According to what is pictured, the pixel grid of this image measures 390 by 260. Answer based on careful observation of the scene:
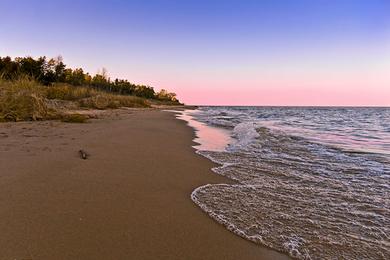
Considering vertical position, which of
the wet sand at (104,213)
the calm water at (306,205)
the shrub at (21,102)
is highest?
the shrub at (21,102)

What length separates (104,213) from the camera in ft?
8.61

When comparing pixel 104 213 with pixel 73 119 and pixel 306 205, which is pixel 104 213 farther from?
pixel 73 119

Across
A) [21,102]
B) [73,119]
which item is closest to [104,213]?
[73,119]

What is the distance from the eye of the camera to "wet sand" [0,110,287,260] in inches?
80.5

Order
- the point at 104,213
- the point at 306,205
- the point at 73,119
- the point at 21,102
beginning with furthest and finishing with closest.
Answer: the point at 73,119 → the point at 21,102 → the point at 306,205 → the point at 104,213

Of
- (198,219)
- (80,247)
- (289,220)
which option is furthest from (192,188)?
(80,247)

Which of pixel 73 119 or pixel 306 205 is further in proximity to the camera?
pixel 73 119

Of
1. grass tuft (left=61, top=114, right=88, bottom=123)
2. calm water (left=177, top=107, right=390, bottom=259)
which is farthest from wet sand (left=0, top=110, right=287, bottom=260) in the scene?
grass tuft (left=61, top=114, right=88, bottom=123)

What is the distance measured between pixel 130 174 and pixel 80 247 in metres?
2.03

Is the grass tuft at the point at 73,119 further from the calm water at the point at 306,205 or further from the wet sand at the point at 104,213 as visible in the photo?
the calm water at the point at 306,205

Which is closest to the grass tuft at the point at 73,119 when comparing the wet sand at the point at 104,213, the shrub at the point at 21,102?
the shrub at the point at 21,102

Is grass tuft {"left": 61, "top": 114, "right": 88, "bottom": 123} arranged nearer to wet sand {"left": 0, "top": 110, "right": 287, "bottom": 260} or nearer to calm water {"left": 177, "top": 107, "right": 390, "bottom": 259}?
wet sand {"left": 0, "top": 110, "right": 287, "bottom": 260}

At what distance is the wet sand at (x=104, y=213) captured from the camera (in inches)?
80.5

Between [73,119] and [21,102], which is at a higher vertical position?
[21,102]
